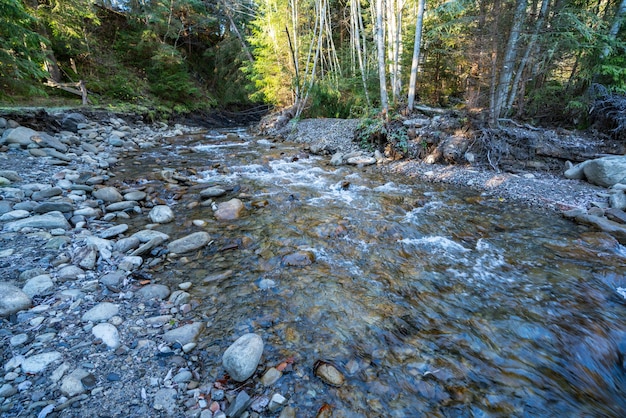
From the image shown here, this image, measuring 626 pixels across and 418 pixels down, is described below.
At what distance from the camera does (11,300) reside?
2244 mm

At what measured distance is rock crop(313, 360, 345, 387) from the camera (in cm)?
201

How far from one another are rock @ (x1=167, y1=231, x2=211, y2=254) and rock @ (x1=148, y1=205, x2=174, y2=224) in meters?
0.81

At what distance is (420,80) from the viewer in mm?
10852

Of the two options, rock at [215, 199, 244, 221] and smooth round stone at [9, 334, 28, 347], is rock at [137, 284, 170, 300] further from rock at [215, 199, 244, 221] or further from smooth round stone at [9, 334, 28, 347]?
rock at [215, 199, 244, 221]

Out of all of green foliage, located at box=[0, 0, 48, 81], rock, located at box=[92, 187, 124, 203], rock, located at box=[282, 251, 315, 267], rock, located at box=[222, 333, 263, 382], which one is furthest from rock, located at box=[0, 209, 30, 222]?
green foliage, located at box=[0, 0, 48, 81]

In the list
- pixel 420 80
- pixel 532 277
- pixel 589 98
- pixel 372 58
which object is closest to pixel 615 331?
pixel 532 277

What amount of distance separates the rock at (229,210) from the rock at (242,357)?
2.79 m

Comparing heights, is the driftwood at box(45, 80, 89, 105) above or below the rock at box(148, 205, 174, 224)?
above

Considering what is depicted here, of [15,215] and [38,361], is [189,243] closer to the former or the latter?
[38,361]

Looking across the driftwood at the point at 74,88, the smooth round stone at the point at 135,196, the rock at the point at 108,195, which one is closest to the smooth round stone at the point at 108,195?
the rock at the point at 108,195

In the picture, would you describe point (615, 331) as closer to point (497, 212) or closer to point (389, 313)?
point (389, 313)

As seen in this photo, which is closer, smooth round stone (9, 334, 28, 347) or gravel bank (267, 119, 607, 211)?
smooth round stone (9, 334, 28, 347)

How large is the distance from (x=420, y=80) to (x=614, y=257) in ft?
30.3

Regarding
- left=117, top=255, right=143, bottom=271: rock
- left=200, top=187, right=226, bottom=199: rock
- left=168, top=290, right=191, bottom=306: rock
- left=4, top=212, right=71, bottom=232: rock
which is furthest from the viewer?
left=200, top=187, right=226, bottom=199: rock
